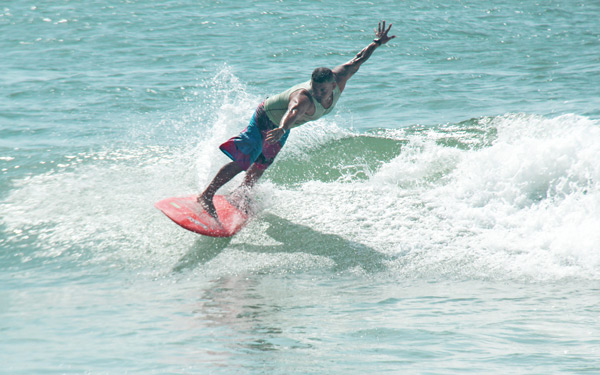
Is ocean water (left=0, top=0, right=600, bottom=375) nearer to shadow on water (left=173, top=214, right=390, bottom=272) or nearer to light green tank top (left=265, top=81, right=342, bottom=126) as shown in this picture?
shadow on water (left=173, top=214, right=390, bottom=272)

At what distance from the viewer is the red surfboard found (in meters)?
5.72

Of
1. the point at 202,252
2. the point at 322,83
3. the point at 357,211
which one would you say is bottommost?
the point at 202,252

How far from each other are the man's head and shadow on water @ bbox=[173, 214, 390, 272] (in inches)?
48.5

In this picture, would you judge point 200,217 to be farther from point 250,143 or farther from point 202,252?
point 250,143

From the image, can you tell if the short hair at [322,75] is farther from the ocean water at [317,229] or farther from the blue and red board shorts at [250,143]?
the ocean water at [317,229]

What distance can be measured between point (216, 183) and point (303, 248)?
1006 mm

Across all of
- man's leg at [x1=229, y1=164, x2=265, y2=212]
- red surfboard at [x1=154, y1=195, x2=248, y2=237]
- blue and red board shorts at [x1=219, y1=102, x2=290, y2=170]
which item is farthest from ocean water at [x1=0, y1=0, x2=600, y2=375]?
blue and red board shorts at [x1=219, y1=102, x2=290, y2=170]

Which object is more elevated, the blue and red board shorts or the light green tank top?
the light green tank top

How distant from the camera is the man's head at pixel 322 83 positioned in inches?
223

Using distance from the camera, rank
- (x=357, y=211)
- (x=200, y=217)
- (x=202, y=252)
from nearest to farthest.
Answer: (x=202, y=252)
(x=200, y=217)
(x=357, y=211)

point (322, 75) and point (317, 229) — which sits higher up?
point (322, 75)

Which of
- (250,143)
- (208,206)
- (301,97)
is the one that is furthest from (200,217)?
(301,97)

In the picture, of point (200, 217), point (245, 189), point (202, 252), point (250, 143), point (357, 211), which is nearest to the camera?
point (202, 252)

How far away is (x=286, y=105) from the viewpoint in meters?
5.94
